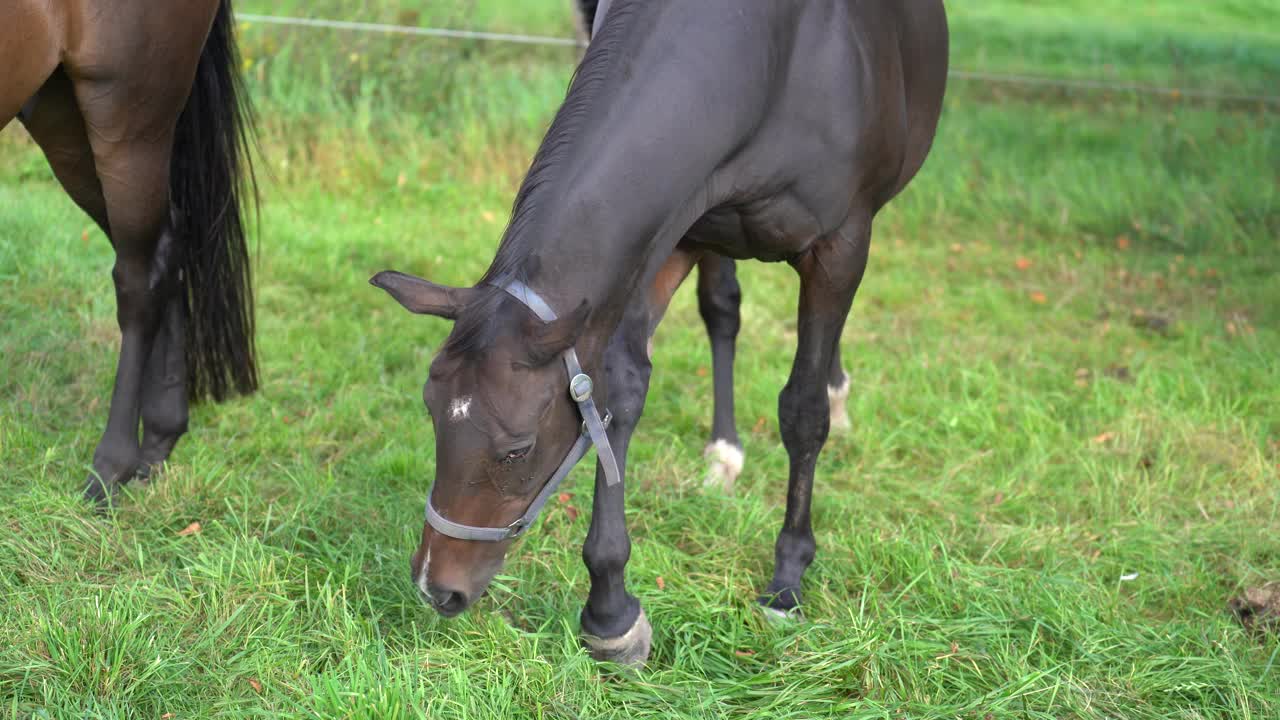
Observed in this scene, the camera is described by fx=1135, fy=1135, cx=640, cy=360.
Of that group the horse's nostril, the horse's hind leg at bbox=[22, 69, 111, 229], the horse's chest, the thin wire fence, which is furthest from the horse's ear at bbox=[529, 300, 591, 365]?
the thin wire fence

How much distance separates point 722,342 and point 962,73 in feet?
15.9

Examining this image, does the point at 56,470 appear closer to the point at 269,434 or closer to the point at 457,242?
the point at 269,434

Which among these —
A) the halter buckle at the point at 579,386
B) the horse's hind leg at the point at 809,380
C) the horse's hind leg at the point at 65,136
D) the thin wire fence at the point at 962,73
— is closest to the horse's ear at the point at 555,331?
the halter buckle at the point at 579,386

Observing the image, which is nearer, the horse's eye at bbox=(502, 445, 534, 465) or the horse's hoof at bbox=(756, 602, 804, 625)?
the horse's eye at bbox=(502, 445, 534, 465)

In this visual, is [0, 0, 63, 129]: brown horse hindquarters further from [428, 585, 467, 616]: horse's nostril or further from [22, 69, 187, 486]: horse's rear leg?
[428, 585, 467, 616]: horse's nostril

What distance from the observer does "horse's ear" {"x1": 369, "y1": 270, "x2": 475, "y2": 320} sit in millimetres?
2123

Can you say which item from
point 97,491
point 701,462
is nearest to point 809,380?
point 701,462

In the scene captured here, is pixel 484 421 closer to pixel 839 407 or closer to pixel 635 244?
pixel 635 244

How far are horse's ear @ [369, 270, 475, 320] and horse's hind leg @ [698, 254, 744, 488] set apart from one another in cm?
187

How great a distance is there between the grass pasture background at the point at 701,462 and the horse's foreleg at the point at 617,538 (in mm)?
91

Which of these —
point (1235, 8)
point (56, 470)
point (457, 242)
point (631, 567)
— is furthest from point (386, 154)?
point (1235, 8)

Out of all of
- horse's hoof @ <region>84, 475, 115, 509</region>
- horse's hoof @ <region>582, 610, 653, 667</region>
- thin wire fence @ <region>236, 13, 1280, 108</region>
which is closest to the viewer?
horse's hoof @ <region>582, 610, 653, 667</region>

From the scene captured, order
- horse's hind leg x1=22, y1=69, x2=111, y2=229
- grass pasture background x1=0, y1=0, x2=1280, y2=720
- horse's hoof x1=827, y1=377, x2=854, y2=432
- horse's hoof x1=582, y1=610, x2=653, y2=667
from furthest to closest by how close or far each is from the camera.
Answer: horse's hoof x1=827, y1=377, x2=854, y2=432
horse's hind leg x1=22, y1=69, x2=111, y2=229
horse's hoof x1=582, y1=610, x2=653, y2=667
grass pasture background x1=0, y1=0, x2=1280, y2=720

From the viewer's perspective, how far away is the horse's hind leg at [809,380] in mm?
2957
